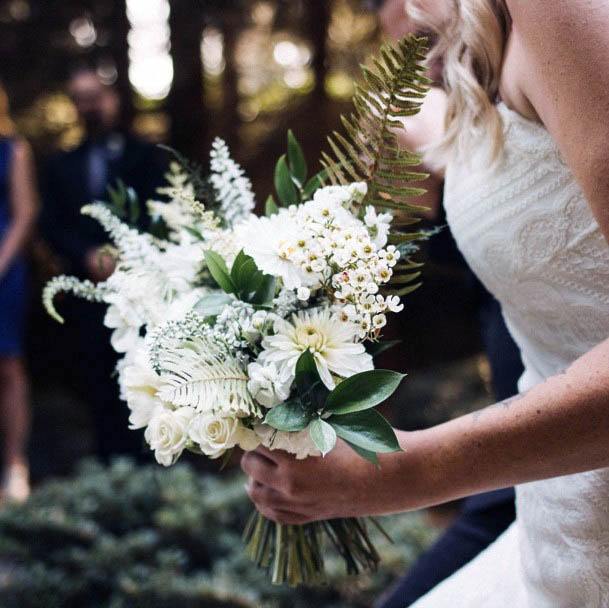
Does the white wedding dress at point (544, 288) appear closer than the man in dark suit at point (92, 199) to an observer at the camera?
Yes

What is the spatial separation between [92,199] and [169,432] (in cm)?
392

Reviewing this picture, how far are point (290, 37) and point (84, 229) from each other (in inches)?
110

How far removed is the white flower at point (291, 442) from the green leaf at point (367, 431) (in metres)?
0.05

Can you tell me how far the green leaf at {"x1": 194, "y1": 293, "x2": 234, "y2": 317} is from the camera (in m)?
1.17

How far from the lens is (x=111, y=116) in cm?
500

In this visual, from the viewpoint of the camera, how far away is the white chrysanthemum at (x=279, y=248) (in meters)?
1.11

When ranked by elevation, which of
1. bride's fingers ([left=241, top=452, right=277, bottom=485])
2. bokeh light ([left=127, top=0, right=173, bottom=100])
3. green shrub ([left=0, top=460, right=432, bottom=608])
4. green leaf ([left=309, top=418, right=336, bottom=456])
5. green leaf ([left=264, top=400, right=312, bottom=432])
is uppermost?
green leaf ([left=309, top=418, right=336, bottom=456])

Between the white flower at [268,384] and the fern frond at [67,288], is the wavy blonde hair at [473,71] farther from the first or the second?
the fern frond at [67,288]

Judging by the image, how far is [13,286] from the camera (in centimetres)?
475

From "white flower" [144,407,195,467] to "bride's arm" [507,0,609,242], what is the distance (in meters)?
0.60

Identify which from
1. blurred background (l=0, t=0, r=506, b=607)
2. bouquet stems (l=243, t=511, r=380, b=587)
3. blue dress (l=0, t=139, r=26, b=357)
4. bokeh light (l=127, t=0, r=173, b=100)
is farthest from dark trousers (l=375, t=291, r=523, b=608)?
bokeh light (l=127, t=0, r=173, b=100)

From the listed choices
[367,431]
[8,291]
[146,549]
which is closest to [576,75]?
[367,431]

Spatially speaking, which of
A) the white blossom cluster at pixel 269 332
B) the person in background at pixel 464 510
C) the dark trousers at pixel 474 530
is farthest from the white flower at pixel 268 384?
the dark trousers at pixel 474 530

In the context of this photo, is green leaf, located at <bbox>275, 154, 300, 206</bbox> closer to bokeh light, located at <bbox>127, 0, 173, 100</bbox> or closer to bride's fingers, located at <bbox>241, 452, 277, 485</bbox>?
bride's fingers, located at <bbox>241, 452, 277, 485</bbox>
